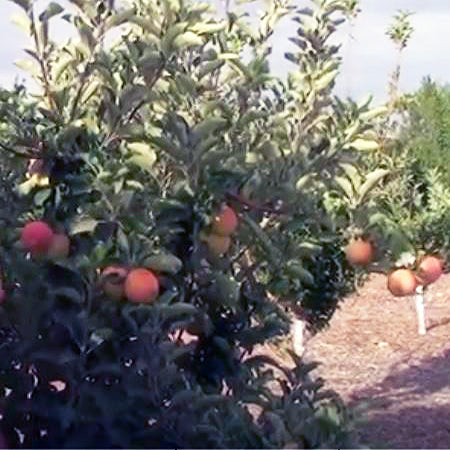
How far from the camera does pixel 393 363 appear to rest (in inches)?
429

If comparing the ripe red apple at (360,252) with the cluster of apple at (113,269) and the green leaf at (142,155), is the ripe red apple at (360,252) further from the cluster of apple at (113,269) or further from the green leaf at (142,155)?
the green leaf at (142,155)

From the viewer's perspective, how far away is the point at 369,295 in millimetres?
14828

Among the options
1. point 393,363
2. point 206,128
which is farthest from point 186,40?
point 393,363

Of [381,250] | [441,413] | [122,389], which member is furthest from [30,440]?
[441,413]

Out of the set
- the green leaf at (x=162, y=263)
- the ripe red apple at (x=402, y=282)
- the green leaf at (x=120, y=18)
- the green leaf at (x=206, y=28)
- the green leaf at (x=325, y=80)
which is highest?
the green leaf at (x=120, y=18)

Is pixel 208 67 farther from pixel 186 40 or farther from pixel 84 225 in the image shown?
pixel 84 225

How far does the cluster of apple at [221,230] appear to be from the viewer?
3.99m

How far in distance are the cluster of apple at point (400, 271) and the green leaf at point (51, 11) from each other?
3.58ft

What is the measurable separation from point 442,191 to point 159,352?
26.3 ft

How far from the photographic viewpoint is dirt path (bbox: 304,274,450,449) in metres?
7.94

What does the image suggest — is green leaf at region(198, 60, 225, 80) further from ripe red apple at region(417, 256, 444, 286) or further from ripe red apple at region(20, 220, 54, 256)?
ripe red apple at region(417, 256, 444, 286)

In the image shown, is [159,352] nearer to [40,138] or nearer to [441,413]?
[40,138]

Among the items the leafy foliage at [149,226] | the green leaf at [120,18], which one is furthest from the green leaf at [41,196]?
the green leaf at [120,18]

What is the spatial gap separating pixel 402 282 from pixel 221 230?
27.2 inches
